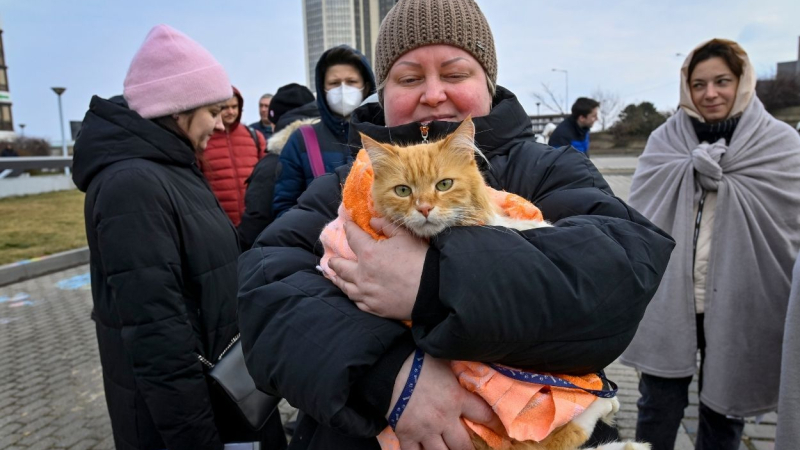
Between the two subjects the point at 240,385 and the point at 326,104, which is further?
the point at 326,104

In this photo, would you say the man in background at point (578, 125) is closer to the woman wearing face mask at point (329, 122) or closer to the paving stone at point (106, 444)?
the woman wearing face mask at point (329, 122)

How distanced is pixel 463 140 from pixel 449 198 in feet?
0.68

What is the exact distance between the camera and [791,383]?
231 cm

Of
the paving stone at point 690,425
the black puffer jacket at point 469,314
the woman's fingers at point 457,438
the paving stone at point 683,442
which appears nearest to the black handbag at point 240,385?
the black puffer jacket at point 469,314

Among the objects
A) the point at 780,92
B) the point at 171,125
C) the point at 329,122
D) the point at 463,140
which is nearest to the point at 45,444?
the point at 171,125

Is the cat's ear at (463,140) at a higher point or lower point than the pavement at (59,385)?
higher

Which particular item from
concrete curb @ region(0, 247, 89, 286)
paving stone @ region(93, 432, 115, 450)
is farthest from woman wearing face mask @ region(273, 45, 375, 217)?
concrete curb @ region(0, 247, 89, 286)

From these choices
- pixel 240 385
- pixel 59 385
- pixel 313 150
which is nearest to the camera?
pixel 240 385

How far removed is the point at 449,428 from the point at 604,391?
1.60 ft

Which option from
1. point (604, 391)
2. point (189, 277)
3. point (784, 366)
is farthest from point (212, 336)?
point (784, 366)

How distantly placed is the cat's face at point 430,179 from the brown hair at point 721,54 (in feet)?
10.0

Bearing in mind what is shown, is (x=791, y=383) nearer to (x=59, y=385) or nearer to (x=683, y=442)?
(x=683, y=442)

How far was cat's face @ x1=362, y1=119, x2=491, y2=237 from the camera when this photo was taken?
5.00 ft

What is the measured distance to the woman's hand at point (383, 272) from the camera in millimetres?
1263
